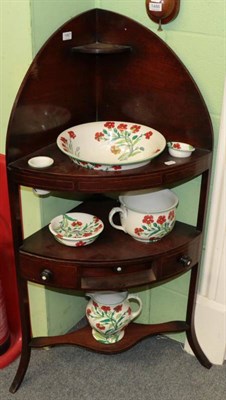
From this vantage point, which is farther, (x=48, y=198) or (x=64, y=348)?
(x=64, y=348)

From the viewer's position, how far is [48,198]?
1.49 metres

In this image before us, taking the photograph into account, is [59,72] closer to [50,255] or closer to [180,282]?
[50,255]

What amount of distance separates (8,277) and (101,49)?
2.69 feet

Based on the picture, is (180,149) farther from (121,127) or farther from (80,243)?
(80,243)

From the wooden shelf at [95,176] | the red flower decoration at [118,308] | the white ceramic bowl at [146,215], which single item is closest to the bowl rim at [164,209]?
the white ceramic bowl at [146,215]

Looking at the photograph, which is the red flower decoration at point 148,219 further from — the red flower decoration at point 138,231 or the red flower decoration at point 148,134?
the red flower decoration at point 148,134

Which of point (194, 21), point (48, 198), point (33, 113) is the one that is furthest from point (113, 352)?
point (194, 21)

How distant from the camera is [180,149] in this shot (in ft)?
4.26

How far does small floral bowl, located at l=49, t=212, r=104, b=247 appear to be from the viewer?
1323mm

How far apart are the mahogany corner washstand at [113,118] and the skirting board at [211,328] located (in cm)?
23

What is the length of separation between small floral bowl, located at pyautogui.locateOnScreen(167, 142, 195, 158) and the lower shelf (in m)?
0.61

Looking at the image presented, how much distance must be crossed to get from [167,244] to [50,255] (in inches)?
13.0

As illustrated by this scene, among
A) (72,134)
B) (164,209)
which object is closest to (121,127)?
(72,134)

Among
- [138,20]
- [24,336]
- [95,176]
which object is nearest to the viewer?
[95,176]
